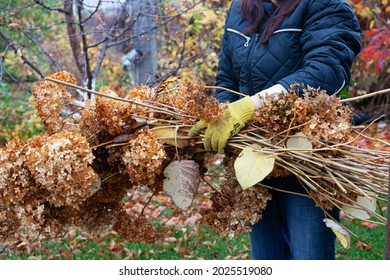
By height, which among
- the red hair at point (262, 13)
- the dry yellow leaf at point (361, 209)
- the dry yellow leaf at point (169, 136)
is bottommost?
the dry yellow leaf at point (361, 209)

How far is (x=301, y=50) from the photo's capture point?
60.7 inches

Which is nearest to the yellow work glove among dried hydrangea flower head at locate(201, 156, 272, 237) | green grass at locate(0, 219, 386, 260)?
dried hydrangea flower head at locate(201, 156, 272, 237)

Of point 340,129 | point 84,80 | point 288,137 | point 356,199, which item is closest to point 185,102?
point 288,137

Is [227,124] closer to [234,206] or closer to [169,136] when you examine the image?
[169,136]

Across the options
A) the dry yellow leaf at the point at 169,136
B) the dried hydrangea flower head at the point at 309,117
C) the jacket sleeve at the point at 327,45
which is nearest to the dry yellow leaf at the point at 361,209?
the dried hydrangea flower head at the point at 309,117

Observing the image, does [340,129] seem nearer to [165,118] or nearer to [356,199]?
[356,199]

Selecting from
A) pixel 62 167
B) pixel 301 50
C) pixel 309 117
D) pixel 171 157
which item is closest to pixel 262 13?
pixel 301 50

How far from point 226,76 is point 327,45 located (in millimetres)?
474

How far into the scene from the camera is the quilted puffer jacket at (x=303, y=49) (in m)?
Result: 1.44

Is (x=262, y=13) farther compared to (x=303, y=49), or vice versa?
(x=262, y=13)

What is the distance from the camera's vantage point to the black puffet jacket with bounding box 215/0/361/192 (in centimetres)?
144

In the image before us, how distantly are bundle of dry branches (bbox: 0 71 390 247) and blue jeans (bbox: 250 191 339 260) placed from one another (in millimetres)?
111

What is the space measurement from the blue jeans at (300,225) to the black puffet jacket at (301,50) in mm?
66

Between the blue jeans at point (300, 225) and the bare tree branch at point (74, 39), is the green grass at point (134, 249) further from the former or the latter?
the blue jeans at point (300, 225)
